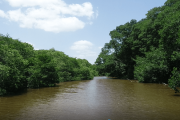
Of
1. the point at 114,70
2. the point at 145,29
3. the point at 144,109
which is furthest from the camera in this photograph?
the point at 114,70

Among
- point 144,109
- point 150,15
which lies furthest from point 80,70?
point 144,109

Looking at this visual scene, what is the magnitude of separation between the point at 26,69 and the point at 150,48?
940 inches

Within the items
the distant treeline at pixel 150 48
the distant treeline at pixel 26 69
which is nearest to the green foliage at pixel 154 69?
the distant treeline at pixel 150 48

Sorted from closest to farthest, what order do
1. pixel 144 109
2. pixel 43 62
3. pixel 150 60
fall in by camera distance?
pixel 144 109
pixel 43 62
pixel 150 60

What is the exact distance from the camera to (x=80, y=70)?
4400 centimetres

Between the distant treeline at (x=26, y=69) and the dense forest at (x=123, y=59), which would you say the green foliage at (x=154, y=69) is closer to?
the dense forest at (x=123, y=59)

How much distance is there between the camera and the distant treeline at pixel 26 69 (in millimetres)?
17109

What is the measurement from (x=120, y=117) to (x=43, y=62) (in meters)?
18.4

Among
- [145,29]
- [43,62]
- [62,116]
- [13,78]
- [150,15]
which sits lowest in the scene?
[62,116]

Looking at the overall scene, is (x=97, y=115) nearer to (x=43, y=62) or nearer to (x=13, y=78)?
(x=13, y=78)

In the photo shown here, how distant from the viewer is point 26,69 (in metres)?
22.3

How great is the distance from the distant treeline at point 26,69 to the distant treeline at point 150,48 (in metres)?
12.2

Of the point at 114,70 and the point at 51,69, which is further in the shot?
the point at 114,70

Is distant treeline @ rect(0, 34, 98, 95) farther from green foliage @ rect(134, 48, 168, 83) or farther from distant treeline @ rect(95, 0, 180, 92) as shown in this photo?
green foliage @ rect(134, 48, 168, 83)
